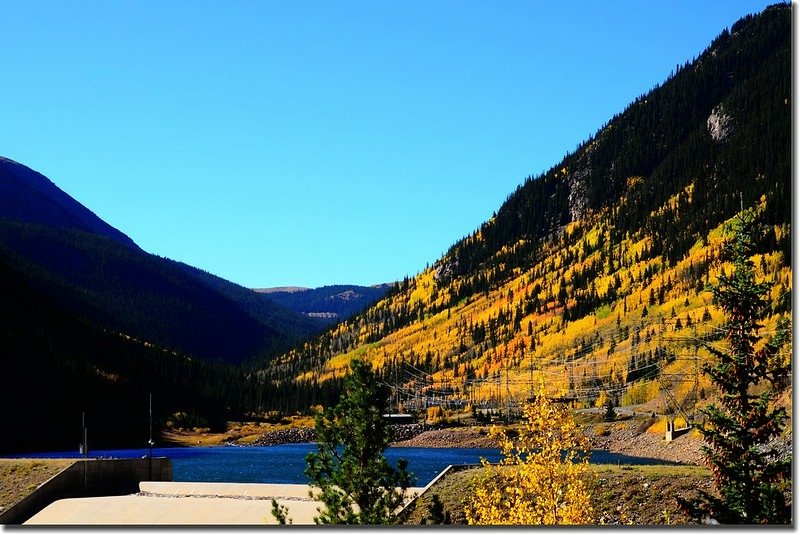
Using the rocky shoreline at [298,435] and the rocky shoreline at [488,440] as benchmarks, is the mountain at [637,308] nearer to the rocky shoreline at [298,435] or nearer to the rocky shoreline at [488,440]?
the rocky shoreline at [488,440]

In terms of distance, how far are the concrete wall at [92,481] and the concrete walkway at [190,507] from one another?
530mm

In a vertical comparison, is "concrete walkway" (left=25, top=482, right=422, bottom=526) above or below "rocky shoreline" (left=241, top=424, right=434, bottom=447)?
above

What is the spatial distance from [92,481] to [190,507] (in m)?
8.63

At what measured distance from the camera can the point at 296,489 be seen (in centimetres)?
3691

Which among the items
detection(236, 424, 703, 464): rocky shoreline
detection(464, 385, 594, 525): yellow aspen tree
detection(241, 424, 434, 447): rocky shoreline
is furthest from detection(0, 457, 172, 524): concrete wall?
detection(241, 424, 434, 447): rocky shoreline

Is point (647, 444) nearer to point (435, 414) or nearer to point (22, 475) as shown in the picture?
point (435, 414)

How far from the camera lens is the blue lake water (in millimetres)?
61938

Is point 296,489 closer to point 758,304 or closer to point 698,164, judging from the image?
point 758,304

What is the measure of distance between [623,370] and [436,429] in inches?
1001

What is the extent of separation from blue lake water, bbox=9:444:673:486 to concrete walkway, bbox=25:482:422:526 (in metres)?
10.0

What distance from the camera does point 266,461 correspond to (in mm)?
80375

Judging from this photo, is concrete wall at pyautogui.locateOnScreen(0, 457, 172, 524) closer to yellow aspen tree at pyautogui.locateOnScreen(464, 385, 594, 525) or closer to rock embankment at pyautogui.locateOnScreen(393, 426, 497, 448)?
yellow aspen tree at pyautogui.locateOnScreen(464, 385, 594, 525)

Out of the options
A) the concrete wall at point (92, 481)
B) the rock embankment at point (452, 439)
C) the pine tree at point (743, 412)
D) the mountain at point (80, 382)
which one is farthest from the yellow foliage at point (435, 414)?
the pine tree at point (743, 412)

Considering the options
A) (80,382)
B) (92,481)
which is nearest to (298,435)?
(80,382)
